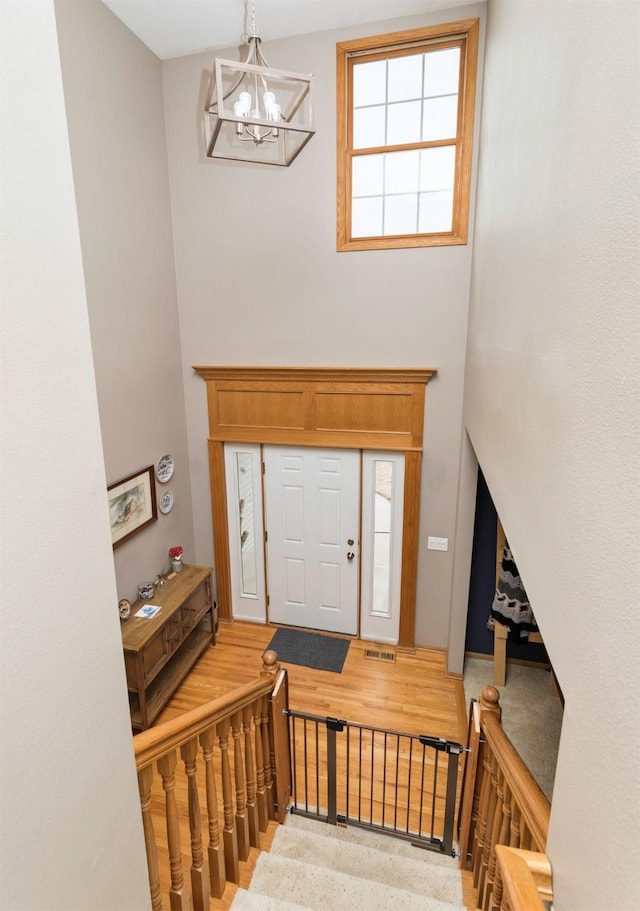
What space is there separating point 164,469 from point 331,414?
1726 millimetres

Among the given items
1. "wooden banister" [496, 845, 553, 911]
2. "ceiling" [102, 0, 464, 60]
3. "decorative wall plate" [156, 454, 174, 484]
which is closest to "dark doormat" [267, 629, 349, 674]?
"decorative wall plate" [156, 454, 174, 484]

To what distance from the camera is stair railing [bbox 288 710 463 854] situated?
283 centimetres

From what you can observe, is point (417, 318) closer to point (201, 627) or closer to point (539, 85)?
point (539, 85)

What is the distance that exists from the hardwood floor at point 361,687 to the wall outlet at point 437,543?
3.73 ft

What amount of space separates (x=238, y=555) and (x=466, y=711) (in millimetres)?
2737

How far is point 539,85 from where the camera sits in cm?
164

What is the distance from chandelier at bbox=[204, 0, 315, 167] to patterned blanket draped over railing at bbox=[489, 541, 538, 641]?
3.73 metres

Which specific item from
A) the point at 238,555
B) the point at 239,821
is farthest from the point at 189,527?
the point at 239,821

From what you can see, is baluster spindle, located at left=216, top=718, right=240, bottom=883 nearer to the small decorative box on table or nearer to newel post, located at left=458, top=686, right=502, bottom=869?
newel post, located at left=458, top=686, right=502, bottom=869

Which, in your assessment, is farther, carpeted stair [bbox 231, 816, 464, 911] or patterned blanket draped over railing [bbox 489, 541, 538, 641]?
patterned blanket draped over railing [bbox 489, 541, 538, 641]

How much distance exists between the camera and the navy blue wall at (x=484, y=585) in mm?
4711

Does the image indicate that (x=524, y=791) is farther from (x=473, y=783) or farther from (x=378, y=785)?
(x=378, y=785)

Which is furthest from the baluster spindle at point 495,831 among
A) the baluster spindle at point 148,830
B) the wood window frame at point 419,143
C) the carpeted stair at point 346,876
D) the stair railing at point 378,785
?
the wood window frame at point 419,143

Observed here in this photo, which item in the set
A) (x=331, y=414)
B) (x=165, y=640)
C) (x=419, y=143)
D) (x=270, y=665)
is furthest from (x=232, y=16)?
(x=165, y=640)
